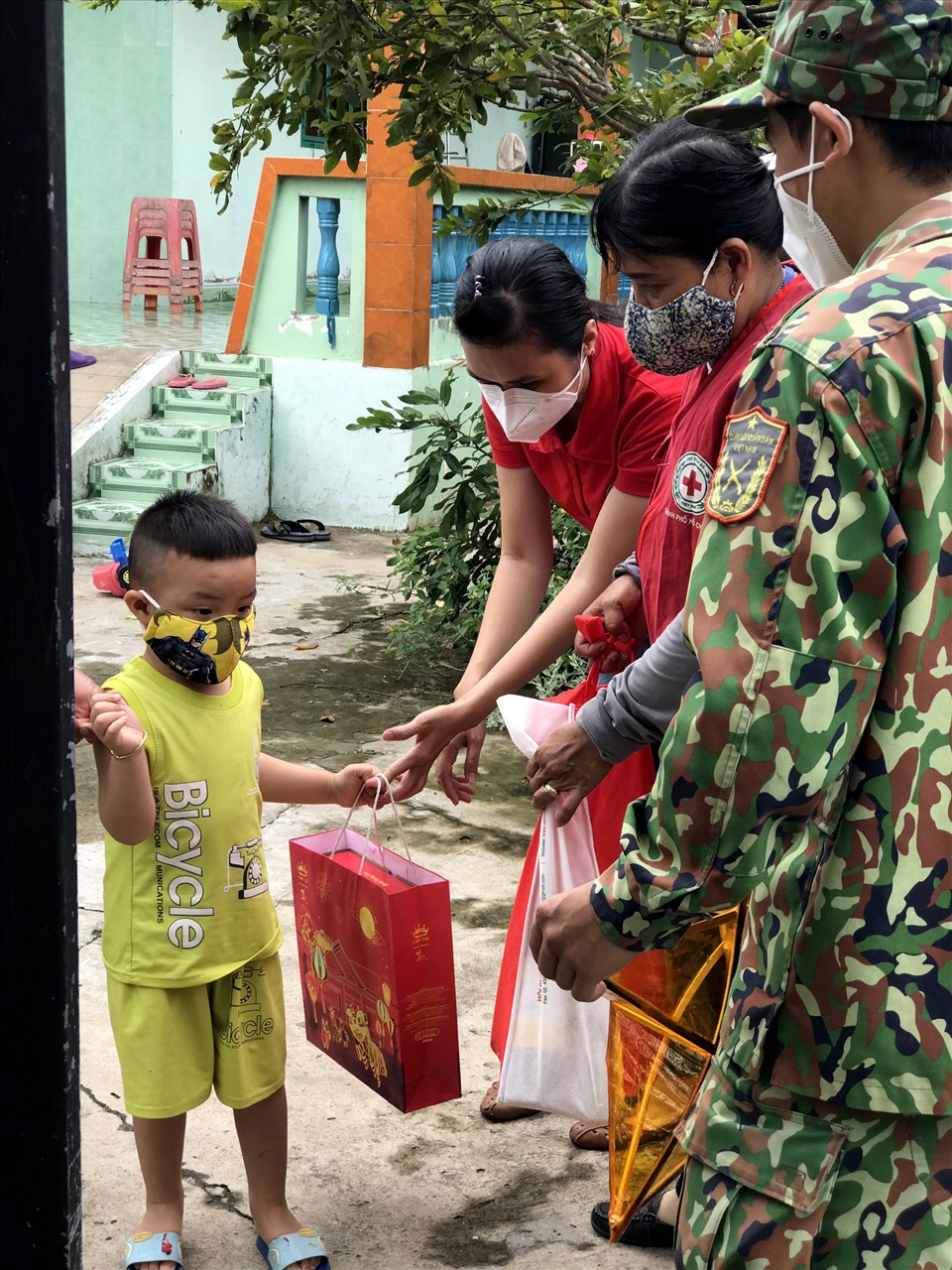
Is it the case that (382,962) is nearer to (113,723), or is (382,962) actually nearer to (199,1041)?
(199,1041)

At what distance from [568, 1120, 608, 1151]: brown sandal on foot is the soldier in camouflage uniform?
1520 mm

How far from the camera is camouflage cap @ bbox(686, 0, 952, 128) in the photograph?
1230 millimetres

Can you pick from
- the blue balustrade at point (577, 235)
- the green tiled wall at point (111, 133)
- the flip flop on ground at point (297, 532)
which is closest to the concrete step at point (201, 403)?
the flip flop on ground at point (297, 532)

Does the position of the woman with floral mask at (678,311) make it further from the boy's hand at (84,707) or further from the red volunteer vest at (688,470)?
the boy's hand at (84,707)

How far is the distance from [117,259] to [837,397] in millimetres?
13200

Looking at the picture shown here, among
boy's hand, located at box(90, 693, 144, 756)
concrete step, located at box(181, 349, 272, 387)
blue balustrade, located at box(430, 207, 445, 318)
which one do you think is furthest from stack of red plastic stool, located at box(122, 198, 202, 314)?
boy's hand, located at box(90, 693, 144, 756)

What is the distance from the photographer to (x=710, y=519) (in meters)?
1.28

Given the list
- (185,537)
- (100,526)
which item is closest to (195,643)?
(185,537)

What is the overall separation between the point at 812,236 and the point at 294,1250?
1.83 m

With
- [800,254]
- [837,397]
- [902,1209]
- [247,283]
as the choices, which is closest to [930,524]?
[837,397]

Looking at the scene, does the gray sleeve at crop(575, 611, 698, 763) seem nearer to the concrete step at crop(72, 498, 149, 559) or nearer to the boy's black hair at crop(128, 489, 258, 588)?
the boy's black hair at crop(128, 489, 258, 588)

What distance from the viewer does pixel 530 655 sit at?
262 cm

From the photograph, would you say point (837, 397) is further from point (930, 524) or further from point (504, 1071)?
point (504, 1071)

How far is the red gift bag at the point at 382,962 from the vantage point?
2.28m
